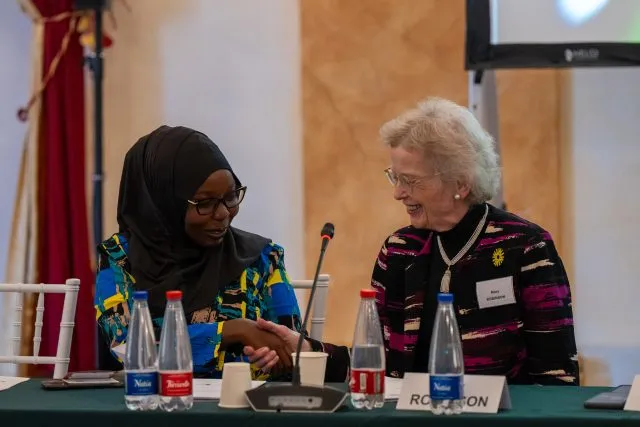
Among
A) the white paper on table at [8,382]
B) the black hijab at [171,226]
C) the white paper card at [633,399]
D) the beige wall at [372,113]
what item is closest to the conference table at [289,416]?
the white paper card at [633,399]

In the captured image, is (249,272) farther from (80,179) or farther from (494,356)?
(80,179)

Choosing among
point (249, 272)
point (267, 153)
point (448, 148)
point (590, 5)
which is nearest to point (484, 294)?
point (448, 148)

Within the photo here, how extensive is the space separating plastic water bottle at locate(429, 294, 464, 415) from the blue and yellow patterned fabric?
77 centimetres

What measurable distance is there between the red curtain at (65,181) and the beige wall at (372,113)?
0.96 metres

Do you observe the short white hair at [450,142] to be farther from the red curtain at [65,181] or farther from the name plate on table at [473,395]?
the red curtain at [65,181]

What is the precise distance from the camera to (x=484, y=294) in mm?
2227

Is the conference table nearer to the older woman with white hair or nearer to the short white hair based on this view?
the older woman with white hair

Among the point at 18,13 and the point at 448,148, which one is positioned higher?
the point at 18,13

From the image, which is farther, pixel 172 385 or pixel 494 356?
pixel 494 356

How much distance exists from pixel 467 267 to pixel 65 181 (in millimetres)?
2367

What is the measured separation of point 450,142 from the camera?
90.4 inches

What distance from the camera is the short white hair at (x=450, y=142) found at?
2299 mm

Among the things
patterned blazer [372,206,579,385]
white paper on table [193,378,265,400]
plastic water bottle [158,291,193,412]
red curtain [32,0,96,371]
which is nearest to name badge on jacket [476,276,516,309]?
patterned blazer [372,206,579,385]

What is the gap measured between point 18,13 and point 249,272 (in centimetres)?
235
